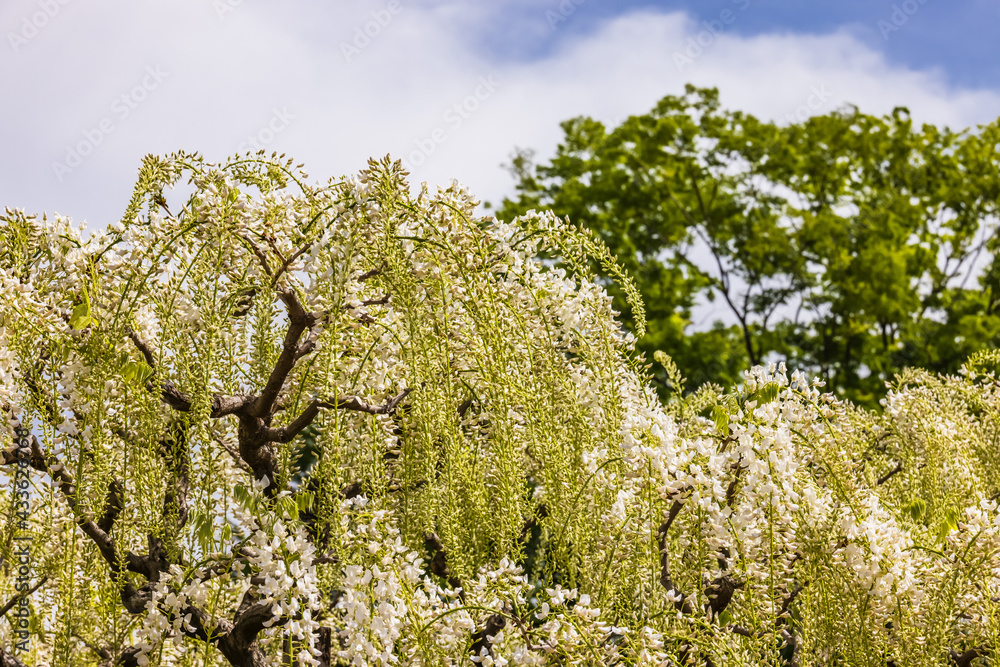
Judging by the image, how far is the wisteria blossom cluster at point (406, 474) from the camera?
2.09 metres

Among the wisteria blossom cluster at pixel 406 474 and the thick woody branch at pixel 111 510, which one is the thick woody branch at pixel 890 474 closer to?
the wisteria blossom cluster at pixel 406 474

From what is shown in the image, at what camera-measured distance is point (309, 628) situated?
2.08 m

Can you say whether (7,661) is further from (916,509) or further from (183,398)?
(916,509)

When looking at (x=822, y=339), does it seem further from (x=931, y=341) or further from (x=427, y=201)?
(x=427, y=201)

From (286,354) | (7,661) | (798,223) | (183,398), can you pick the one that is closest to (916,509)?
(286,354)

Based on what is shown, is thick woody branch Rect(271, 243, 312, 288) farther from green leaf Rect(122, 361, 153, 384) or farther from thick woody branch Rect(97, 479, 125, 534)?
thick woody branch Rect(97, 479, 125, 534)

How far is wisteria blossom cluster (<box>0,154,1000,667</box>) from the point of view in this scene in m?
2.09

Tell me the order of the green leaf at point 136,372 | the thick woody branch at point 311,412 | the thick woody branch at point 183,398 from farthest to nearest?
the thick woody branch at point 311,412 < the thick woody branch at point 183,398 < the green leaf at point 136,372

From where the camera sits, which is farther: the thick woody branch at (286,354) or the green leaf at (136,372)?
the thick woody branch at (286,354)

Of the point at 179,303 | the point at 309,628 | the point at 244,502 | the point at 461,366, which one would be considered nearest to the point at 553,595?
the point at 309,628

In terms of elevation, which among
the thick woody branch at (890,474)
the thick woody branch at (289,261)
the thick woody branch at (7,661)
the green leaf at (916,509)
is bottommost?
the thick woody branch at (7,661)

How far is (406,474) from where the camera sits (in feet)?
7.11

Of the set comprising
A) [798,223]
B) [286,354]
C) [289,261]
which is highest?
[798,223]

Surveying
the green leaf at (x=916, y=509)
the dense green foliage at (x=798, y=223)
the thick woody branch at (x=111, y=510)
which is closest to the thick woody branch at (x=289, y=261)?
the thick woody branch at (x=111, y=510)
